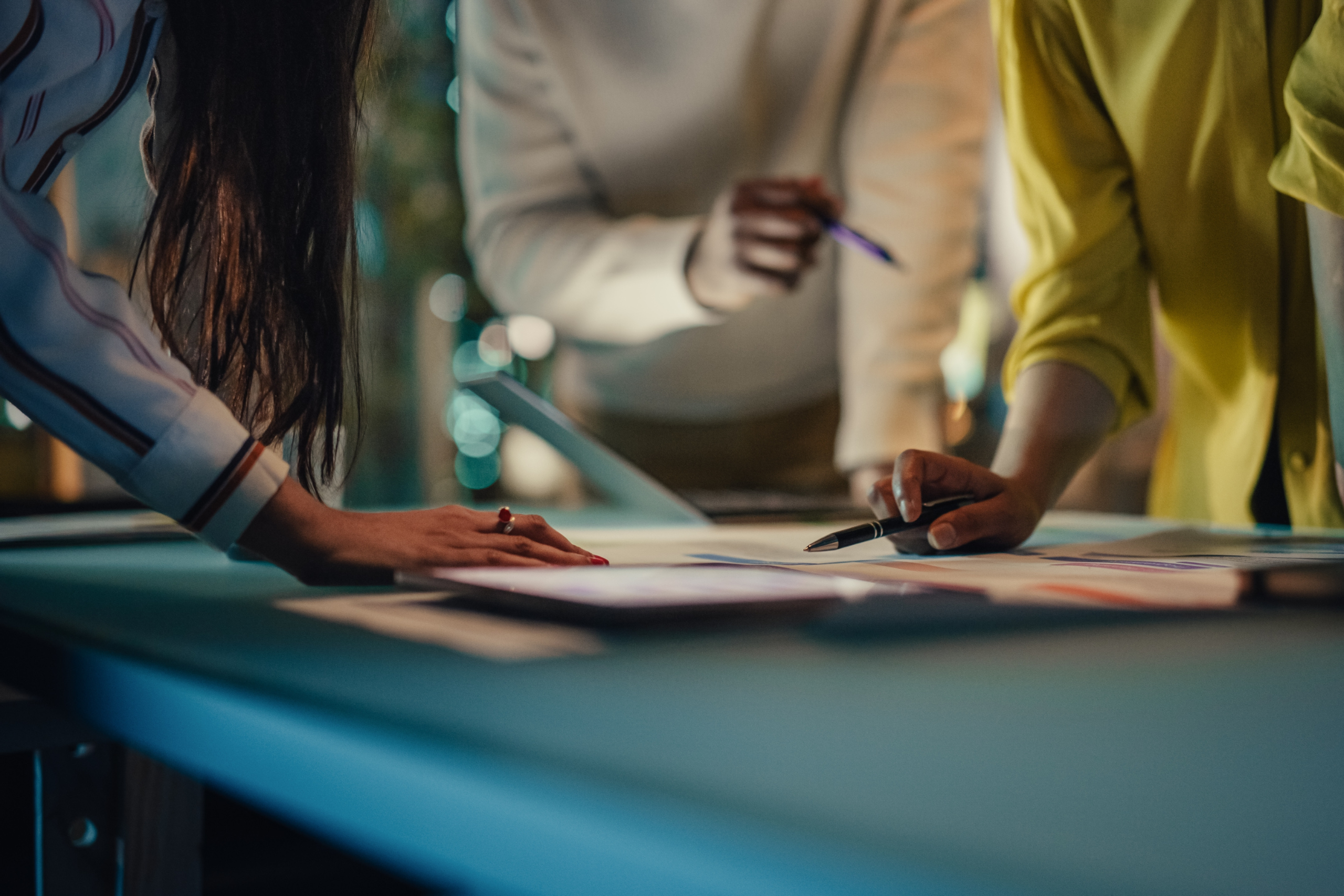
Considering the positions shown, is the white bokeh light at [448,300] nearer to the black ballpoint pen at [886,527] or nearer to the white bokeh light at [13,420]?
the white bokeh light at [13,420]

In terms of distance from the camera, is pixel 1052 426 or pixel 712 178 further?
pixel 712 178

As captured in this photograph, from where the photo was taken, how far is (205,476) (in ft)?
1.36

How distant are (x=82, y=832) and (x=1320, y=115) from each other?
30.4 inches

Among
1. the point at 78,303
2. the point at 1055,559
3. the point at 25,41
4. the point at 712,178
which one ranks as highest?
the point at 712,178

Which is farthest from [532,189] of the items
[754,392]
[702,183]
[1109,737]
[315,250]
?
[1109,737]

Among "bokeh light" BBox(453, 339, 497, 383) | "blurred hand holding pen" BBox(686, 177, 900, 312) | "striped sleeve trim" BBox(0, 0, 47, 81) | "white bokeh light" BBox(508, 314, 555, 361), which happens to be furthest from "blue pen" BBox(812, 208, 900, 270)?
"bokeh light" BBox(453, 339, 497, 383)

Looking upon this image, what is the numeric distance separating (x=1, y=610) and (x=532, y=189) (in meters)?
1.14

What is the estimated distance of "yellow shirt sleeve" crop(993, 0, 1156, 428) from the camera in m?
0.78

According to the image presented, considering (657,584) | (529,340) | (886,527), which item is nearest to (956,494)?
(886,527)

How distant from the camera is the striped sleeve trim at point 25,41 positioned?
399 millimetres

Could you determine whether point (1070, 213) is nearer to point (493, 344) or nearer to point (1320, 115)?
point (1320, 115)

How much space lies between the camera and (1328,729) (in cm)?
21

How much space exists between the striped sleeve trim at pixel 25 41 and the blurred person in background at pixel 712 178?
3.05 ft

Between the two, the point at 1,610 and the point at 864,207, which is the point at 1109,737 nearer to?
the point at 1,610
